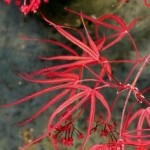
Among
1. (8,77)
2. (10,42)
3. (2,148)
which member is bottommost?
(2,148)

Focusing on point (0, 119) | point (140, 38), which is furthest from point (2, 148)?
Result: point (140, 38)

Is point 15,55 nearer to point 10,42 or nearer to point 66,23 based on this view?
point 10,42

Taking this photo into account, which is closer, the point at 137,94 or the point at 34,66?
the point at 137,94

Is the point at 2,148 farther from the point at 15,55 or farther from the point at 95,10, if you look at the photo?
the point at 95,10

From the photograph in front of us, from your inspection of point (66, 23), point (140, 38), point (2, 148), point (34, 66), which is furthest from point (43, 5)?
point (2, 148)

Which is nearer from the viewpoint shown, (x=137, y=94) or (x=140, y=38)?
→ (x=137, y=94)

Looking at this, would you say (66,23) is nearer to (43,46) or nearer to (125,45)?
(43,46)

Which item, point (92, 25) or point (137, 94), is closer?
point (137, 94)

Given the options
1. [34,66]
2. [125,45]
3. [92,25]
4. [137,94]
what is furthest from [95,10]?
[137,94]

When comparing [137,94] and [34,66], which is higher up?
[34,66]
